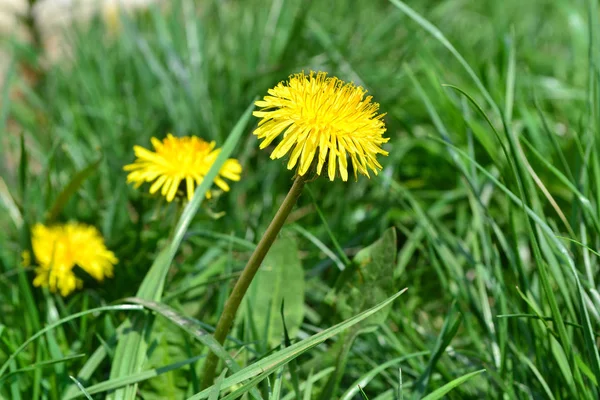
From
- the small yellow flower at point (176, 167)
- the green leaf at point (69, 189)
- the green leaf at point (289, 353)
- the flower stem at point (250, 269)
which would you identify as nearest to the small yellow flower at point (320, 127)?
the flower stem at point (250, 269)

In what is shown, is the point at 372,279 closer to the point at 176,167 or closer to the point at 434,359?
the point at 434,359

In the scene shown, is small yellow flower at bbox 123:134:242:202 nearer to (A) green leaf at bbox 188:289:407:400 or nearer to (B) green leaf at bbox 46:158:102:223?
(B) green leaf at bbox 46:158:102:223

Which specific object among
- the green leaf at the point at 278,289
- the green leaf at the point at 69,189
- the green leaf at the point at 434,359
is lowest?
the green leaf at the point at 434,359

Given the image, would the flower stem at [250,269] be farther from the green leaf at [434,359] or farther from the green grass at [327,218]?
the green leaf at [434,359]

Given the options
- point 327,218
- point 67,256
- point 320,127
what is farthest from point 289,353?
point 327,218

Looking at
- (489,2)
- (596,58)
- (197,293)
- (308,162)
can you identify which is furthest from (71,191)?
(489,2)

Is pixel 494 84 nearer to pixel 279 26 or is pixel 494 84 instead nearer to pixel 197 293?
pixel 279 26
